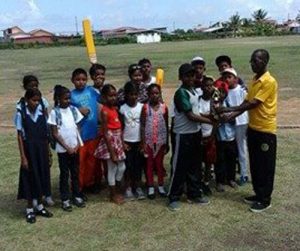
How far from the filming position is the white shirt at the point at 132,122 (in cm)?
562

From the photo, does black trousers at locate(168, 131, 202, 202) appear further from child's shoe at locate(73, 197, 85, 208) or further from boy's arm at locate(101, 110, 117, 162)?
child's shoe at locate(73, 197, 85, 208)

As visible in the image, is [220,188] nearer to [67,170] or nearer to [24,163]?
[67,170]

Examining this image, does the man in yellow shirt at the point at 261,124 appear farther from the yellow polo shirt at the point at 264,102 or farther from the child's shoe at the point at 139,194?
the child's shoe at the point at 139,194

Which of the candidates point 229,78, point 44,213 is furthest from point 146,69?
point 44,213

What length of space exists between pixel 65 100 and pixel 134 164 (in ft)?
3.70

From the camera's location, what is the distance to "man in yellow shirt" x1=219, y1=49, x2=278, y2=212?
509 centimetres

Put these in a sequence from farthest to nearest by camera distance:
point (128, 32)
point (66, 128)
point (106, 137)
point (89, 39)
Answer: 1. point (128, 32)
2. point (89, 39)
3. point (106, 137)
4. point (66, 128)

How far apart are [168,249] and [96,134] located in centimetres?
181

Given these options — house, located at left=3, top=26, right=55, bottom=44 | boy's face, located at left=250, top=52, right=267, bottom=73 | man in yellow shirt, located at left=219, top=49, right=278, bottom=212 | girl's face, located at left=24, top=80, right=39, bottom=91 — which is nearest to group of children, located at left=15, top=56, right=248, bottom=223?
girl's face, located at left=24, top=80, right=39, bottom=91

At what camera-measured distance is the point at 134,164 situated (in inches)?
232

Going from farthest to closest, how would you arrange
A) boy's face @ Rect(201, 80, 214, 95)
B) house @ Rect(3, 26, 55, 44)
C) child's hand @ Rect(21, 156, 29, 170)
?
house @ Rect(3, 26, 55, 44)
boy's face @ Rect(201, 80, 214, 95)
child's hand @ Rect(21, 156, 29, 170)

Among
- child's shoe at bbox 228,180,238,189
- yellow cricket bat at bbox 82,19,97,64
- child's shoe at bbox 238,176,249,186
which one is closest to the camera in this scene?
child's shoe at bbox 228,180,238,189

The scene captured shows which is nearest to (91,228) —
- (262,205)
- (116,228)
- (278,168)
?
(116,228)

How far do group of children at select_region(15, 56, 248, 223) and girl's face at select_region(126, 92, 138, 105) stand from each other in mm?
11
